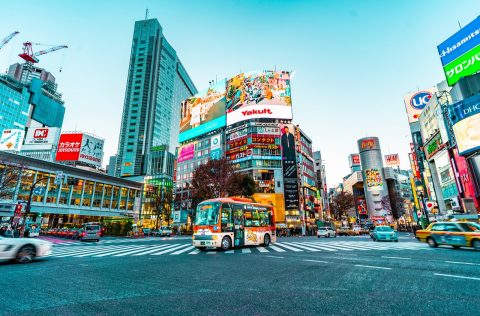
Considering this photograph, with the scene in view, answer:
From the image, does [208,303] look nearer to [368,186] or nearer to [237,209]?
[237,209]

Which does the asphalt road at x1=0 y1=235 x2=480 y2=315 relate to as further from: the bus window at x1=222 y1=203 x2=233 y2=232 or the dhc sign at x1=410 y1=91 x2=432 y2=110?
the dhc sign at x1=410 y1=91 x2=432 y2=110

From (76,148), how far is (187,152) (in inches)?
1269

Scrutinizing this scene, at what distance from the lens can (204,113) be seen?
76938 mm

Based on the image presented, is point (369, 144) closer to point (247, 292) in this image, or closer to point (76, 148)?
point (76, 148)

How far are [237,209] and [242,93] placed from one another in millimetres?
58023

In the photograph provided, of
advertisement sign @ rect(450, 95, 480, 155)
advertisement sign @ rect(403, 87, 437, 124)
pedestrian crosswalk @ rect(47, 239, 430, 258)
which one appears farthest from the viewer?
advertisement sign @ rect(403, 87, 437, 124)

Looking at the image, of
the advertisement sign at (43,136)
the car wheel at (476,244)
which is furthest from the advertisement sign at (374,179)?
the advertisement sign at (43,136)

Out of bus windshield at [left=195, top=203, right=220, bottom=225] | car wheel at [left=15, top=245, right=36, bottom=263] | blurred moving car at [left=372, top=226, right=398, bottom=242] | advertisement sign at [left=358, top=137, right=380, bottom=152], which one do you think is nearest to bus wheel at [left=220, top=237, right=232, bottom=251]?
bus windshield at [left=195, top=203, right=220, bottom=225]

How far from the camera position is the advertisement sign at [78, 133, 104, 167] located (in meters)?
53.8

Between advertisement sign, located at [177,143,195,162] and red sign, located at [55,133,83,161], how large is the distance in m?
31.7

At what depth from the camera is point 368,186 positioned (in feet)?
394

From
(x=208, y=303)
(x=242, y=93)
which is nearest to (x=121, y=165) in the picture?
(x=242, y=93)

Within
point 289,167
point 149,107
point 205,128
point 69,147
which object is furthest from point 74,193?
point 149,107

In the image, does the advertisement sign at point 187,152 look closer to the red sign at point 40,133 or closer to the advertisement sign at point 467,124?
the red sign at point 40,133
